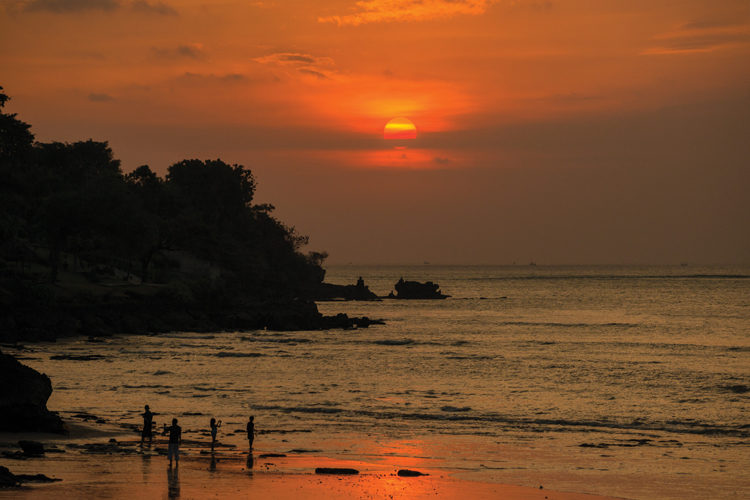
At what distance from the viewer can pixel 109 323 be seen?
3346 inches

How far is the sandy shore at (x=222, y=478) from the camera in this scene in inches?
934

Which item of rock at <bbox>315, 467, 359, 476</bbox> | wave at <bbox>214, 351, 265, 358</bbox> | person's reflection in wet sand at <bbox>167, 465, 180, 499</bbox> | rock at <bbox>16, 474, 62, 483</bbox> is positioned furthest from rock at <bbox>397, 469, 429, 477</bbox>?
wave at <bbox>214, 351, 265, 358</bbox>

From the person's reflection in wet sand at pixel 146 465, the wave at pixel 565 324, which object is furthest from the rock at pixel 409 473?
the wave at pixel 565 324

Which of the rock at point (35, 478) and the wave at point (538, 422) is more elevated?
the rock at point (35, 478)

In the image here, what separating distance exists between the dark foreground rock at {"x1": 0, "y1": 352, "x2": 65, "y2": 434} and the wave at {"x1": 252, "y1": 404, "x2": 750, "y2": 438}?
14629 millimetres

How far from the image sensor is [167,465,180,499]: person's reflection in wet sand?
23484 millimetres

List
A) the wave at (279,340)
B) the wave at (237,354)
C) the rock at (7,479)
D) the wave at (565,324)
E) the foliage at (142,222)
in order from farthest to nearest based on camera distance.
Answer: the wave at (565,324), the foliage at (142,222), the wave at (279,340), the wave at (237,354), the rock at (7,479)

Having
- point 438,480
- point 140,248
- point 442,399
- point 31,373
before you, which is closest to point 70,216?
point 140,248

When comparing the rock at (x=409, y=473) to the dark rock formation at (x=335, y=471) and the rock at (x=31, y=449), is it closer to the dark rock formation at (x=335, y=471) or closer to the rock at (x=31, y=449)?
the dark rock formation at (x=335, y=471)

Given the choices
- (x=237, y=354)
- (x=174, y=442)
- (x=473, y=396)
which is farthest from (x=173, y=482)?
(x=237, y=354)

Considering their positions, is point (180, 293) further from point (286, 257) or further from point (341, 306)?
point (286, 257)

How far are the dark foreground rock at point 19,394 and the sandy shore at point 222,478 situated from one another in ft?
2.27

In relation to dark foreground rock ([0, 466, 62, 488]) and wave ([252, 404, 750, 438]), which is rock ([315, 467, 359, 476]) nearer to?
dark foreground rock ([0, 466, 62, 488])

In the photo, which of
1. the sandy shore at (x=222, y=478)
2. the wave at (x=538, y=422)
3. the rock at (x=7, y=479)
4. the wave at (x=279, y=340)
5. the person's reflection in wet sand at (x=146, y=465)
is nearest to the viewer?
the rock at (x=7, y=479)
